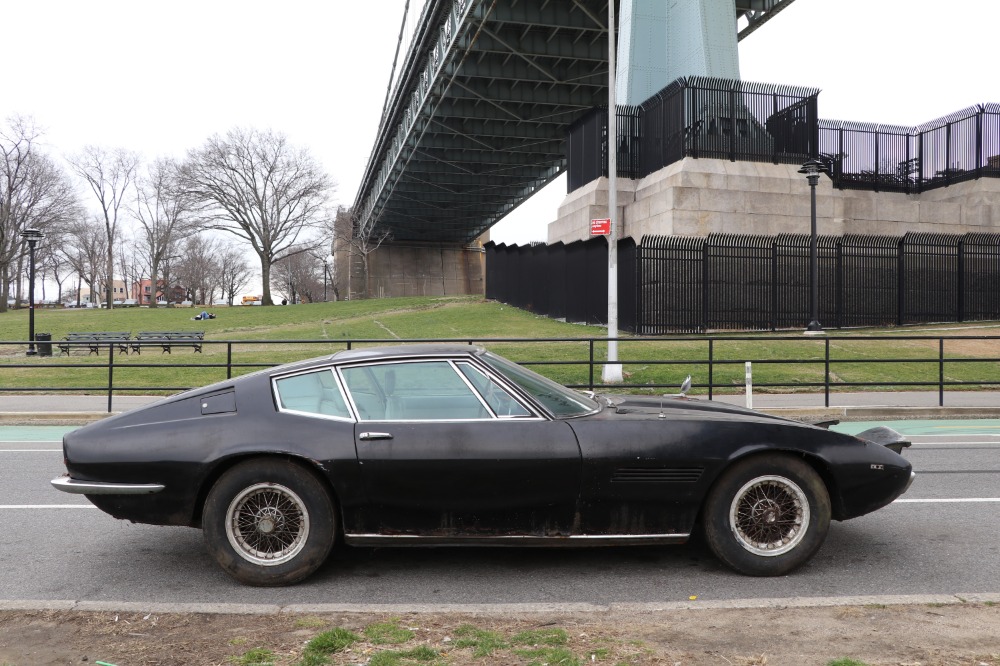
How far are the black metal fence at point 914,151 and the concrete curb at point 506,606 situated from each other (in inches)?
1050

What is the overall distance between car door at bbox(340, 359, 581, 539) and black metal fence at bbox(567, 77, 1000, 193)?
22.0m

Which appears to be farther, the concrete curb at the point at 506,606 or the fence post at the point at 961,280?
the fence post at the point at 961,280

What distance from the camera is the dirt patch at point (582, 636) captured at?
334 cm

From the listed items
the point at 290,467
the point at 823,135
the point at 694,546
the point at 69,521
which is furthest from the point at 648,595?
the point at 823,135

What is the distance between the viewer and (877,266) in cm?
2345

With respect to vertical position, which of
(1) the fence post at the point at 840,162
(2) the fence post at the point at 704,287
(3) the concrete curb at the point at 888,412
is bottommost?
(3) the concrete curb at the point at 888,412

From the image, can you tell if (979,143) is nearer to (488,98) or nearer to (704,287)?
(704,287)

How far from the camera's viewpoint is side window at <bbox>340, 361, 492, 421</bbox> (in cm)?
454

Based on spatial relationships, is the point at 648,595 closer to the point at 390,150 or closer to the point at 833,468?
the point at 833,468

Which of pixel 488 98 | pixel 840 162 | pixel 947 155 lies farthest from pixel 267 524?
pixel 488 98

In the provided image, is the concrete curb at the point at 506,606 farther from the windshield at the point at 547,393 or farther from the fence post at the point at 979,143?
the fence post at the point at 979,143

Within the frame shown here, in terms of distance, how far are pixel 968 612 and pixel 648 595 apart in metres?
1.57

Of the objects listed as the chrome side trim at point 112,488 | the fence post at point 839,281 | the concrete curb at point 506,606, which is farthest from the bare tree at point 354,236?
the concrete curb at point 506,606

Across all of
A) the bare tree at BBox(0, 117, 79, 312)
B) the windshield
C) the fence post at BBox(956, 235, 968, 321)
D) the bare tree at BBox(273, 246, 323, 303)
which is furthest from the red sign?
the bare tree at BBox(273, 246, 323, 303)
